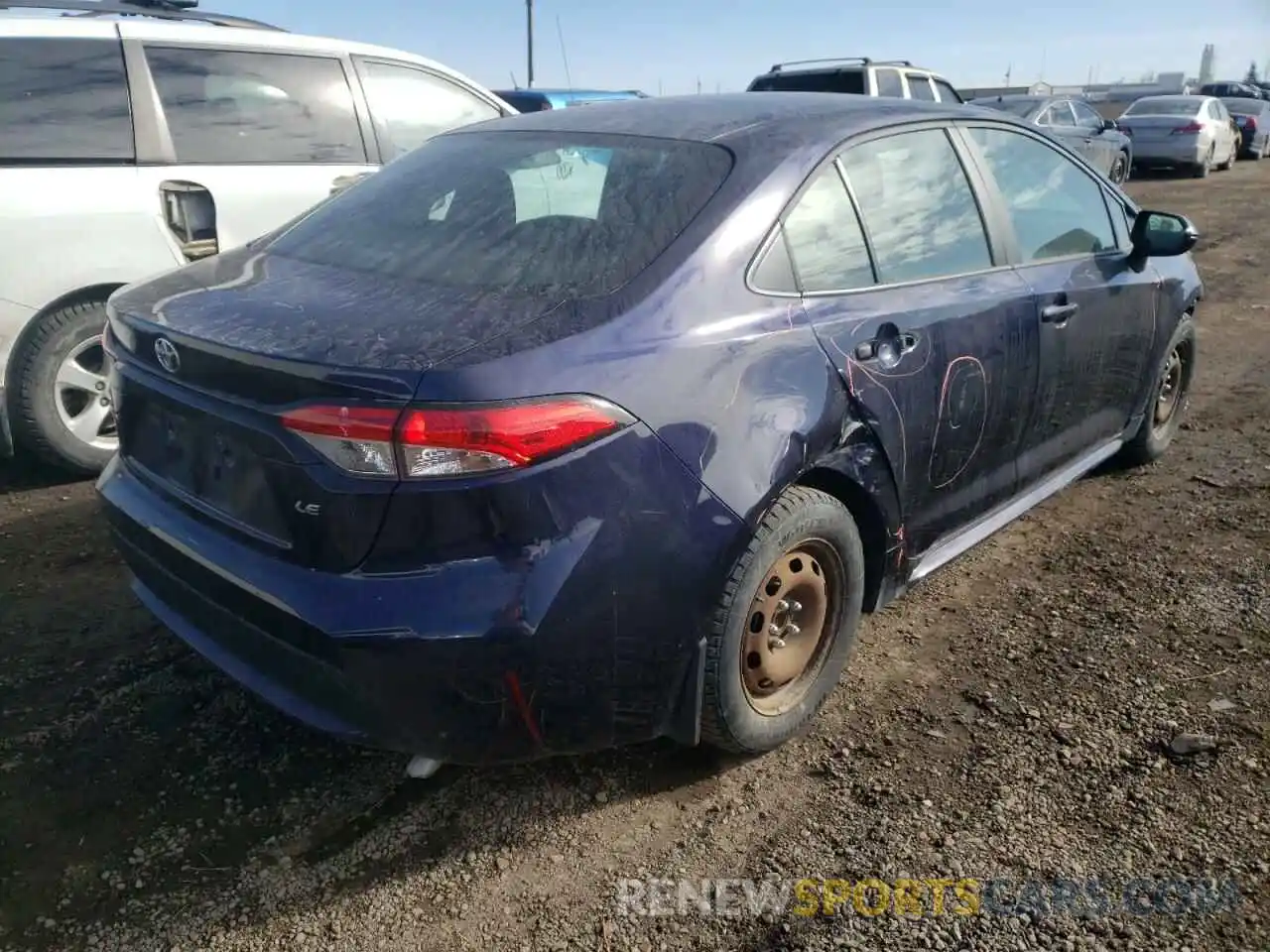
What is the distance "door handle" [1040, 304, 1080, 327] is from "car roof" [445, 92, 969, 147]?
0.70m

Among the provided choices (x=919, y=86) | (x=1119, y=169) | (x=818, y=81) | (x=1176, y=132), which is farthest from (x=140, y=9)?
(x=1176, y=132)

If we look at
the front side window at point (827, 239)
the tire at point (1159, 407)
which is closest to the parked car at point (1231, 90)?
the tire at point (1159, 407)

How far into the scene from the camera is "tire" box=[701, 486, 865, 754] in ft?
7.76

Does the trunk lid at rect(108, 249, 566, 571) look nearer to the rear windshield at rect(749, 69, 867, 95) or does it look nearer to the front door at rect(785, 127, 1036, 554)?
the front door at rect(785, 127, 1036, 554)

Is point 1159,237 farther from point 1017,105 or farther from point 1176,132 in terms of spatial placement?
point 1176,132

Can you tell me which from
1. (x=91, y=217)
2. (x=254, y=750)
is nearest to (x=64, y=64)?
(x=91, y=217)

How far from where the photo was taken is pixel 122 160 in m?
4.56

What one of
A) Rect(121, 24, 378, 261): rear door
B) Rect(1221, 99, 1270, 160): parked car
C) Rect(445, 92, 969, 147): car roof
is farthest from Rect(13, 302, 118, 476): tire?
Rect(1221, 99, 1270, 160): parked car

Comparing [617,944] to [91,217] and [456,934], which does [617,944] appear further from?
[91,217]

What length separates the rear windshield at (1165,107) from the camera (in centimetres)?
1862

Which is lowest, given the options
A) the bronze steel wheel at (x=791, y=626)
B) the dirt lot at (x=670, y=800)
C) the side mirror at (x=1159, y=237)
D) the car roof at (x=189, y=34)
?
the dirt lot at (x=670, y=800)

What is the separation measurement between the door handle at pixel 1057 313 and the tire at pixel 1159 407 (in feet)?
3.73

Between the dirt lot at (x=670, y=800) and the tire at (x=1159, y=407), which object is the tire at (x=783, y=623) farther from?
the tire at (x=1159, y=407)

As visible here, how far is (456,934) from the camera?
214cm
